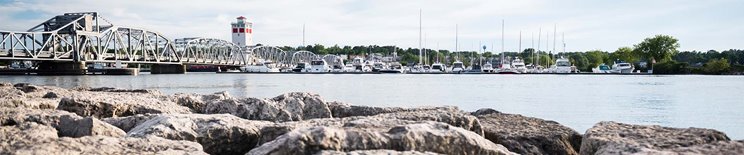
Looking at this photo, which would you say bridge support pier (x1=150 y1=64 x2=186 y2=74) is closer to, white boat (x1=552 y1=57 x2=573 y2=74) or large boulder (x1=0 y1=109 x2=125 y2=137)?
white boat (x1=552 y1=57 x2=573 y2=74)

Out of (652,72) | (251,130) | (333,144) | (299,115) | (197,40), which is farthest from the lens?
(197,40)

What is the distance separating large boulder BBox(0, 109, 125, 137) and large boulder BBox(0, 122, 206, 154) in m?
0.41

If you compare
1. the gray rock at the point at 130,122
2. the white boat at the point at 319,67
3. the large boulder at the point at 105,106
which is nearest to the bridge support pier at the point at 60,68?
the white boat at the point at 319,67

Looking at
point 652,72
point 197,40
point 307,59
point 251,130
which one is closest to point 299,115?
point 251,130

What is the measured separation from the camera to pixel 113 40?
316 ft

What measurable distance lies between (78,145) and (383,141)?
187 centimetres

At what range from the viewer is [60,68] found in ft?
277

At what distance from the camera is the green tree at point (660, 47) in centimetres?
10388

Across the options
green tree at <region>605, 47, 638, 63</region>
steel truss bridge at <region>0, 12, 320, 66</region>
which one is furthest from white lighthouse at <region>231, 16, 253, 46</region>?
green tree at <region>605, 47, 638, 63</region>

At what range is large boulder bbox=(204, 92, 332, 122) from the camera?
8391 millimetres

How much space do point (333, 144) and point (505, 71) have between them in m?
95.7

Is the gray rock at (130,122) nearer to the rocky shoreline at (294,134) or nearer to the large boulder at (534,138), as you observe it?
the rocky shoreline at (294,134)

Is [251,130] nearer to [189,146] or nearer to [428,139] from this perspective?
[189,146]

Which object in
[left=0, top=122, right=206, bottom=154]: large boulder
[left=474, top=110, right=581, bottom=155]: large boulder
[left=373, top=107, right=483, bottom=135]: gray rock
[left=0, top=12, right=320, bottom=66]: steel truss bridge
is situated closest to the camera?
[left=0, top=122, right=206, bottom=154]: large boulder
